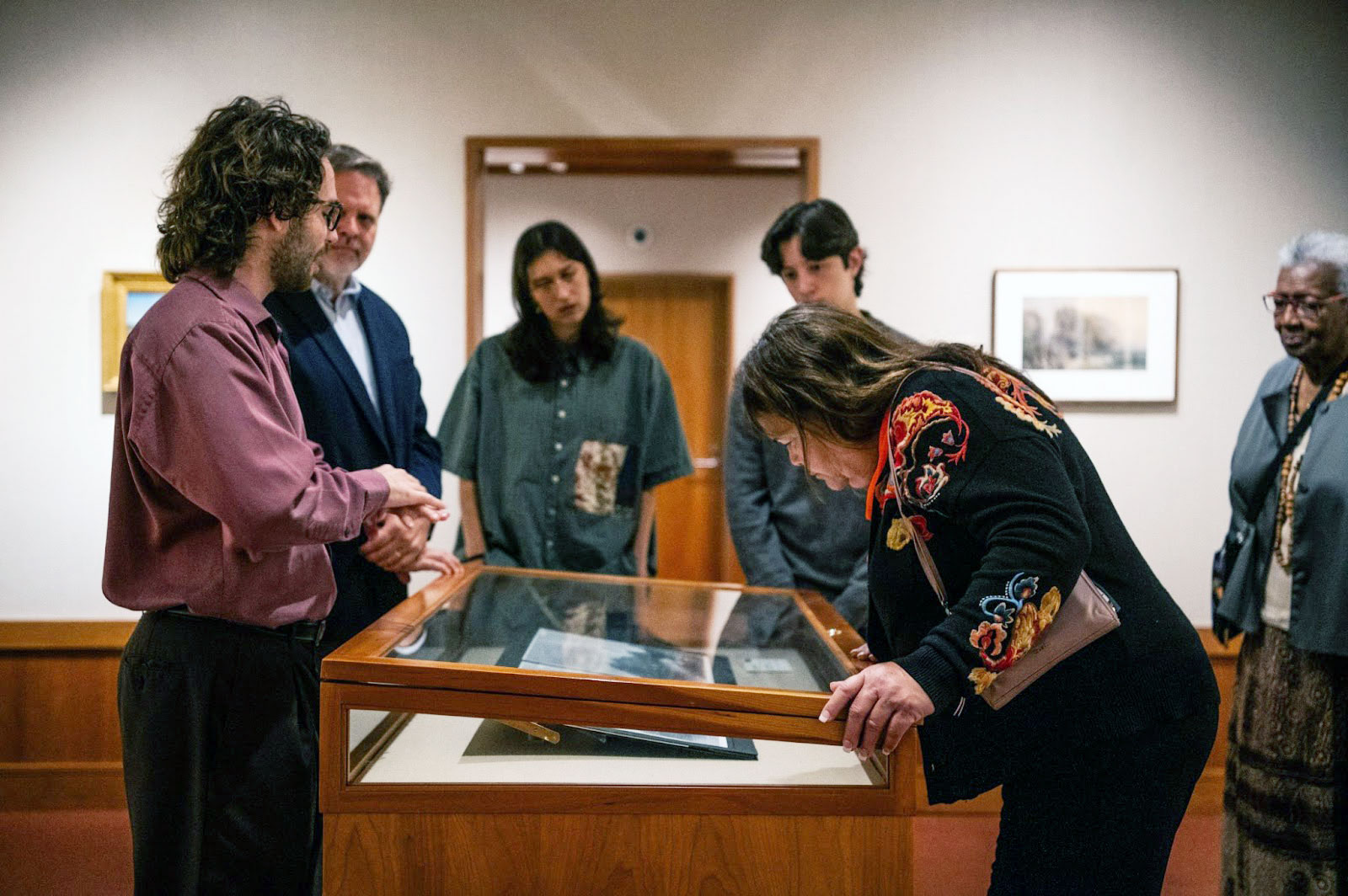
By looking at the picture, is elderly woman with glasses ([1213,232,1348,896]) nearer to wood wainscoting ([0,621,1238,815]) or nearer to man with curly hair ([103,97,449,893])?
wood wainscoting ([0,621,1238,815])

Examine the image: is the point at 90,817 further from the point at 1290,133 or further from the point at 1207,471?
the point at 1290,133

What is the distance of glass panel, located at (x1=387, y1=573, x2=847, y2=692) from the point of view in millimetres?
1385

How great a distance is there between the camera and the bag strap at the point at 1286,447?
238 centimetres

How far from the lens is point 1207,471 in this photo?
3625 millimetres

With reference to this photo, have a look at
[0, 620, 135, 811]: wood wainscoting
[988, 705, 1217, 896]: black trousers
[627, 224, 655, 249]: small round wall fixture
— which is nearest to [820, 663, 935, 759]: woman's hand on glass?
[988, 705, 1217, 896]: black trousers

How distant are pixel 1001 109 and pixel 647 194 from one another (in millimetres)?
3393

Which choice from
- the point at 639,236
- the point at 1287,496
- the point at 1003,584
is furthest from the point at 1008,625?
the point at 639,236

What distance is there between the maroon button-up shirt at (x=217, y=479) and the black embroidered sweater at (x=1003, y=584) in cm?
83

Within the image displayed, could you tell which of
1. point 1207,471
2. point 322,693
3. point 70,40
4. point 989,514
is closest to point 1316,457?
point 1207,471

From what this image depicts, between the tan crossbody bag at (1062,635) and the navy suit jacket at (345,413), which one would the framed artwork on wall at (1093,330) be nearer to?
the navy suit jacket at (345,413)

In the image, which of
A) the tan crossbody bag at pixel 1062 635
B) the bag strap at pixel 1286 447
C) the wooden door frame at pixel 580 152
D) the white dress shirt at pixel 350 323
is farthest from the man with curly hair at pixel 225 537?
the bag strap at pixel 1286 447

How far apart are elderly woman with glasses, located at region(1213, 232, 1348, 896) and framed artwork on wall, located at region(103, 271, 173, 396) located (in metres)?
3.59

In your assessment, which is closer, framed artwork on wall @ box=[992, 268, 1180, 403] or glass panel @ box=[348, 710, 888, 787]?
glass panel @ box=[348, 710, 888, 787]

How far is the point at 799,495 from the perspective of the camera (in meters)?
2.43
